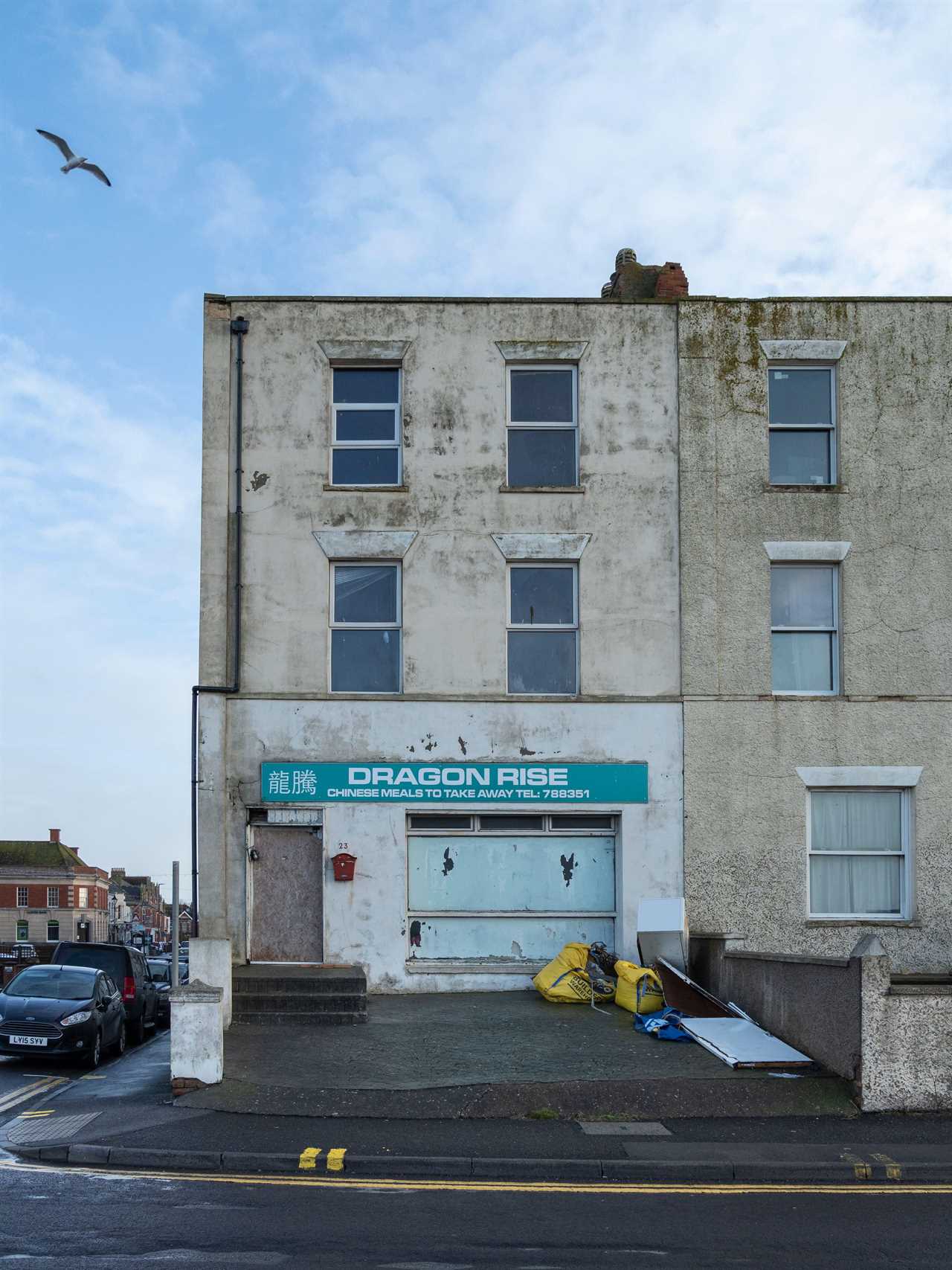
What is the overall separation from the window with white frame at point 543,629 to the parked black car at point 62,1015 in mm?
7476

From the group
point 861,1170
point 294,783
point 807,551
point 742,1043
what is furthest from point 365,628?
point 861,1170

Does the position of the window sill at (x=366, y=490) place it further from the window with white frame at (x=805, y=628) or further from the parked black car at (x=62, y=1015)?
the parked black car at (x=62, y=1015)

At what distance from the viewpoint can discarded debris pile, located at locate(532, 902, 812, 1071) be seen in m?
13.4

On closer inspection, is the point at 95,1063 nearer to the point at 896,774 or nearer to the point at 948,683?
the point at 896,774

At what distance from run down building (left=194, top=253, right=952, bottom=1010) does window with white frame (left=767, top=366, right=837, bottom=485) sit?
0.04m

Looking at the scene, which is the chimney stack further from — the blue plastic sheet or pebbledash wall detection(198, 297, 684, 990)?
the blue plastic sheet

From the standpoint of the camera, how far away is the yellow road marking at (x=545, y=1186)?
9.37 meters

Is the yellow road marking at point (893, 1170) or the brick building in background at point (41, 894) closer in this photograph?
the yellow road marking at point (893, 1170)

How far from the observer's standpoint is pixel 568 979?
16719 millimetres

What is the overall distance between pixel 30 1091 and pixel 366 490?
902cm

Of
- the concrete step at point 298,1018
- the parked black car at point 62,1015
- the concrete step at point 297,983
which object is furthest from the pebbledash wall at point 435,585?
the parked black car at point 62,1015

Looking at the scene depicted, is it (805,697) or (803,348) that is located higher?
(803,348)

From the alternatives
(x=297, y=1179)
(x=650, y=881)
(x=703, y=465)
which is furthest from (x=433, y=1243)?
(x=703, y=465)

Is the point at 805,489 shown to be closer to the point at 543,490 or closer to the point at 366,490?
the point at 543,490
